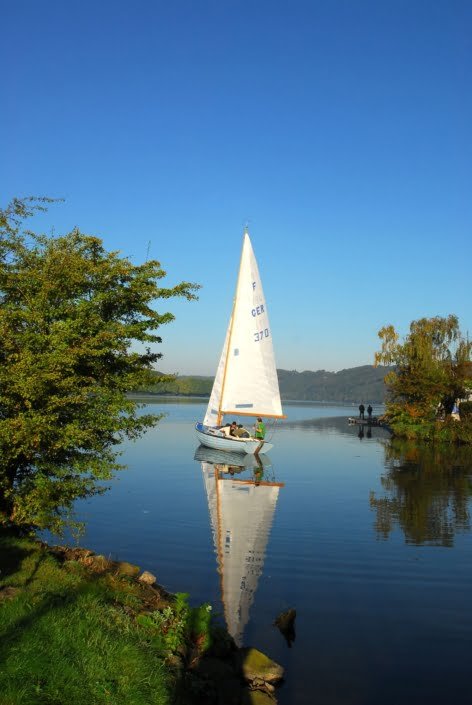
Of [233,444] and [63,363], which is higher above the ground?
[63,363]

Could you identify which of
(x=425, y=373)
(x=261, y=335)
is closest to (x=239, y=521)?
(x=261, y=335)

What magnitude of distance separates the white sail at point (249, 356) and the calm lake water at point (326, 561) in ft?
34.5

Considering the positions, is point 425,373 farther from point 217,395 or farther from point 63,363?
point 63,363

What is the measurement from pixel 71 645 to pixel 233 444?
36.9 meters

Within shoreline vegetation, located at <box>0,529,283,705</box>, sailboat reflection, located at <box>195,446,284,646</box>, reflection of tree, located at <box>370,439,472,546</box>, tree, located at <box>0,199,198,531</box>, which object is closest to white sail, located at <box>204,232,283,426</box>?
sailboat reflection, located at <box>195,446,284,646</box>

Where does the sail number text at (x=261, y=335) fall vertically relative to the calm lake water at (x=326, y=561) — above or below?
above

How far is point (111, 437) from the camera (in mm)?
16625

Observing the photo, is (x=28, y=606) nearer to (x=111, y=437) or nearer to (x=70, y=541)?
(x=111, y=437)

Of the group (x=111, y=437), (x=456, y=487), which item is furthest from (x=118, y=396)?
(x=456, y=487)

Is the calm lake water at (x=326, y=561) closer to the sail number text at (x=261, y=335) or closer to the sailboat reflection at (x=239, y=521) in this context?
the sailboat reflection at (x=239, y=521)

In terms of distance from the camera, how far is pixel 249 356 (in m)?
49.1

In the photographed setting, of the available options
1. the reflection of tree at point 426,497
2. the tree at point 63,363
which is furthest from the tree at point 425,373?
the tree at point 63,363

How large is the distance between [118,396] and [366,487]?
22.1 metres

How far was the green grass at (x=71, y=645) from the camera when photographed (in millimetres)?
8000
